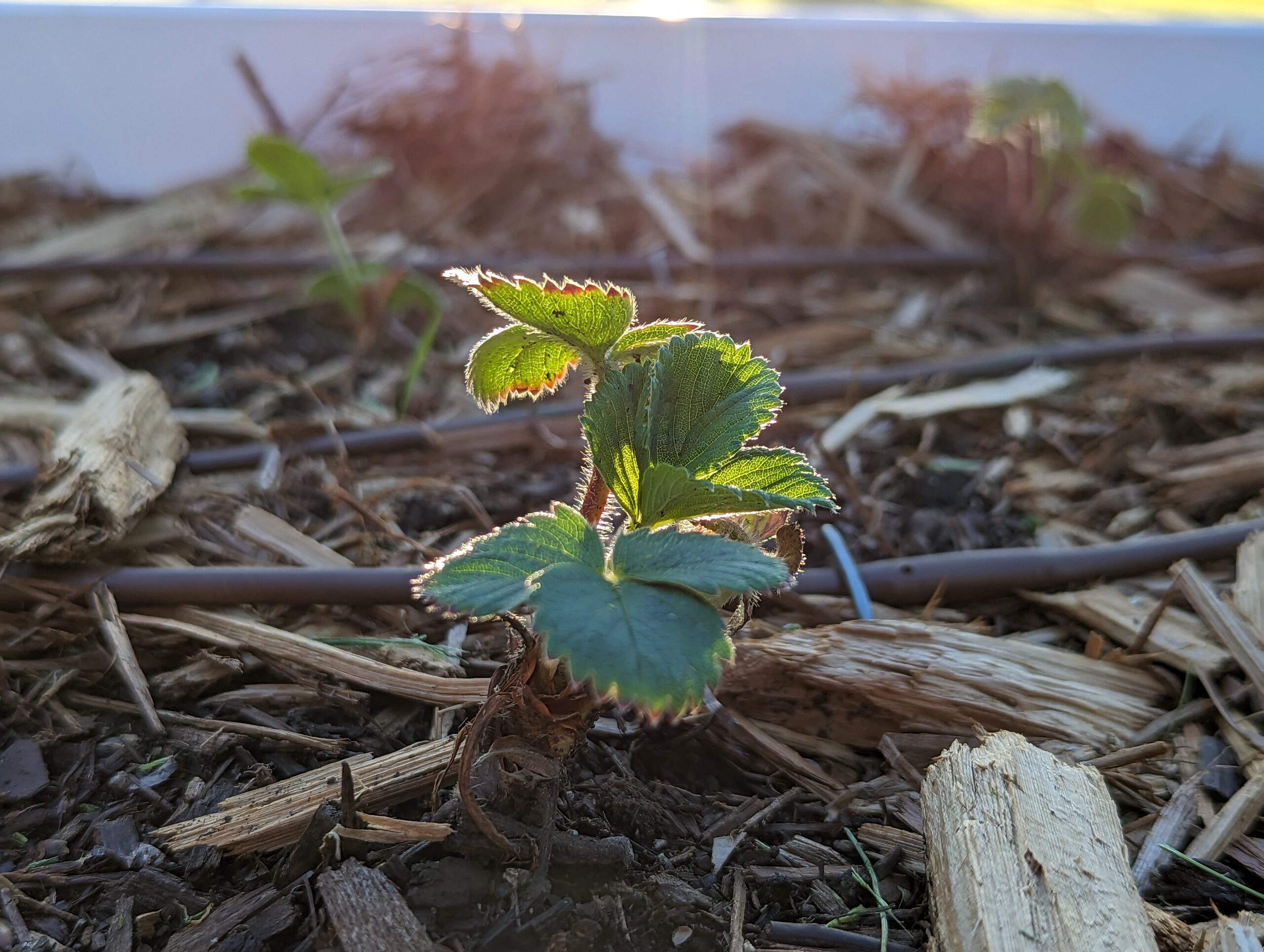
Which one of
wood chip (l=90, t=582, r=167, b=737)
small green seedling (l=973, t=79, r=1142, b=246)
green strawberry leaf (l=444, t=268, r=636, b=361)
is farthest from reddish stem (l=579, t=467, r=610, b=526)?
small green seedling (l=973, t=79, r=1142, b=246)

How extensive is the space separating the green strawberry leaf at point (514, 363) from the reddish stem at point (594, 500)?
0.09 meters

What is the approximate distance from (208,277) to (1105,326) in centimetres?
176

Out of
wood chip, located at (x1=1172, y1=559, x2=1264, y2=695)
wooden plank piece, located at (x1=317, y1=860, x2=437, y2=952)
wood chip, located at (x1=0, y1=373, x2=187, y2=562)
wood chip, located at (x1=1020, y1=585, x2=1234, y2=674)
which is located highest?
wood chip, located at (x1=0, y1=373, x2=187, y2=562)

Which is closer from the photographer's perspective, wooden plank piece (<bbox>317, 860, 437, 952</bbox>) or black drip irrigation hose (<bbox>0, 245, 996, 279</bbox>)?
wooden plank piece (<bbox>317, 860, 437, 952</bbox>)

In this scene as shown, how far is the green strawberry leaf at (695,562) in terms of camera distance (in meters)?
0.61

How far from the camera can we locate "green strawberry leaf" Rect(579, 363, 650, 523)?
71cm

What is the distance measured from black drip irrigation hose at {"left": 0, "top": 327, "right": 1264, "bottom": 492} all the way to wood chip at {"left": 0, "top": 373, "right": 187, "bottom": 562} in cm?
6

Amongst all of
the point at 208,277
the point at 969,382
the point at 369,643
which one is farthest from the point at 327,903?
the point at 208,277

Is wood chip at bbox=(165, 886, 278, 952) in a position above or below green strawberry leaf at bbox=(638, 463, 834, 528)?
below

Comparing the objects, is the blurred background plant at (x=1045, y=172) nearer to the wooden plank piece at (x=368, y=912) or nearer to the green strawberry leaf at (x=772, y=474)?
the green strawberry leaf at (x=772, y=474)

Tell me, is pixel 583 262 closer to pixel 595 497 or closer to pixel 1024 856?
pixel 595 497

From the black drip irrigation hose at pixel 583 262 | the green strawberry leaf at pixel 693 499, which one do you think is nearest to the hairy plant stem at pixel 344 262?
the black drip irrigation hose at pixel 583 262

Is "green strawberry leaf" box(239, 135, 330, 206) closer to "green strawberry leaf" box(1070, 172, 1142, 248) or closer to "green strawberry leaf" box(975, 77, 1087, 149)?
"green strawberry leaf" box(975, 77, 1087, 149)

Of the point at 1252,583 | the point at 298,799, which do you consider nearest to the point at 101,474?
the point at 298,799
